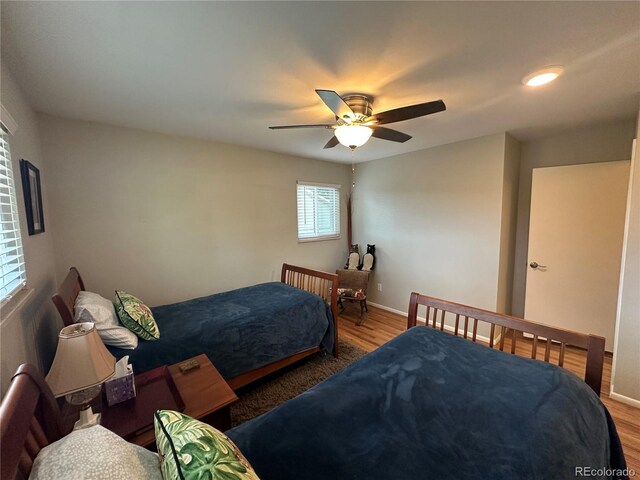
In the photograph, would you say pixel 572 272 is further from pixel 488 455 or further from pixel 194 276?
pixel 194 276

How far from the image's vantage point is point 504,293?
126 inches

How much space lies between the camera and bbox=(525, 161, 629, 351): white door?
260 centimetres

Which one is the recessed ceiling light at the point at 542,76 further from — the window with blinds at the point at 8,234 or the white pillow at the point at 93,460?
the window with blinds at the point at 8,234

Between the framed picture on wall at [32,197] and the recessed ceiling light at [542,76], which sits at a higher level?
the recessed ceiling light at [542,76]

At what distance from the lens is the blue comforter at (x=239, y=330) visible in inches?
72.4

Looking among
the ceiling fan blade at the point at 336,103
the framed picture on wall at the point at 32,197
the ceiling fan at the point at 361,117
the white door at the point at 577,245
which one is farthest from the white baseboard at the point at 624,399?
the framed picture on wall at the point at 32,197

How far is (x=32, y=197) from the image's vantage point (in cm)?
168

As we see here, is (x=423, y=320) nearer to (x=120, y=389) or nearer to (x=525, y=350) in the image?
(x=525, y=350)

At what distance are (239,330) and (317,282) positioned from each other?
4.20 feet

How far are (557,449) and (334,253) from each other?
3.60 m

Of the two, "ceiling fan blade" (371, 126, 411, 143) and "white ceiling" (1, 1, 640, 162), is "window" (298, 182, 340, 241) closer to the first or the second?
"white ceiling" (1, 1, 640, 162)

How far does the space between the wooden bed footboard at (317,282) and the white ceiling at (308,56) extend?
162 centimetres

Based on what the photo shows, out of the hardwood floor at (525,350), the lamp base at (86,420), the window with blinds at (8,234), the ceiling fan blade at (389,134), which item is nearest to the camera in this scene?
the lamp base at (86,420)

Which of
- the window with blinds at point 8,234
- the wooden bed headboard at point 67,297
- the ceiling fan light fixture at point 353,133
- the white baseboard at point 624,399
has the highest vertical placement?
the ceiling fan light fixture at point 353,133
